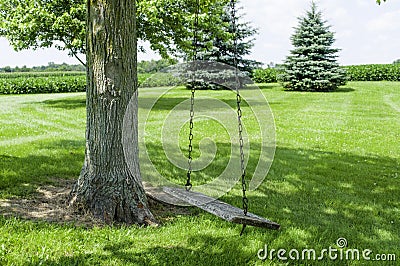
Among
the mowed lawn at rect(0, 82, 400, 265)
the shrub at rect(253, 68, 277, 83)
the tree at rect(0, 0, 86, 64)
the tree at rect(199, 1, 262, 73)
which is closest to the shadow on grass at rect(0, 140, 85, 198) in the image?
the mowed lawn at rect(0, 82, 400, 265)

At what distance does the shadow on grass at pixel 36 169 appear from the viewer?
16.2 feet

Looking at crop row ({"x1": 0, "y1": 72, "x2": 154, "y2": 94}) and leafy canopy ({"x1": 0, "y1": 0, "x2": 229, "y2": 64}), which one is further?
crop row ({"x1": 0, "y1": 72, "x2": 154, "y2": 94})

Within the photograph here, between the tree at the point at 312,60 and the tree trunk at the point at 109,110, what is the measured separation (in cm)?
→ 2183

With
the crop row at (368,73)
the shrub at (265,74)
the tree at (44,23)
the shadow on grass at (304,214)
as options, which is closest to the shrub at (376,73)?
the crop row at (368,73)

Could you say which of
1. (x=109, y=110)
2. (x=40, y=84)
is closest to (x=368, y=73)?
(x=40, y=84)

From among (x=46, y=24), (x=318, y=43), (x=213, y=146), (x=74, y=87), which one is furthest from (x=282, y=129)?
(x=74, y=87)

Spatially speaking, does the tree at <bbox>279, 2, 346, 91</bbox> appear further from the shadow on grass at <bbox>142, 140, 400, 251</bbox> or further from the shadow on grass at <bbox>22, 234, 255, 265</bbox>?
the shadow on grass at <bbox>22, 234, 255, 265</bbox>

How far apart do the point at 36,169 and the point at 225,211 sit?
3.45 m

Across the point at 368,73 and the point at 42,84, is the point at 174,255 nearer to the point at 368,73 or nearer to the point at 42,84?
the point at 42,84

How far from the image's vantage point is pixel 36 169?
19.1 feet

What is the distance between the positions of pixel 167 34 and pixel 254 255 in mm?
14920

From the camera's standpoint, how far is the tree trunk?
13.2 feet

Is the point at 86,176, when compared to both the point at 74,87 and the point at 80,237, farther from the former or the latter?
the point at 74,87

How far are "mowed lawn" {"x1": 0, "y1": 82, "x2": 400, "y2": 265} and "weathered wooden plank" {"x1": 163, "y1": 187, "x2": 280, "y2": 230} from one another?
0.30 meters
